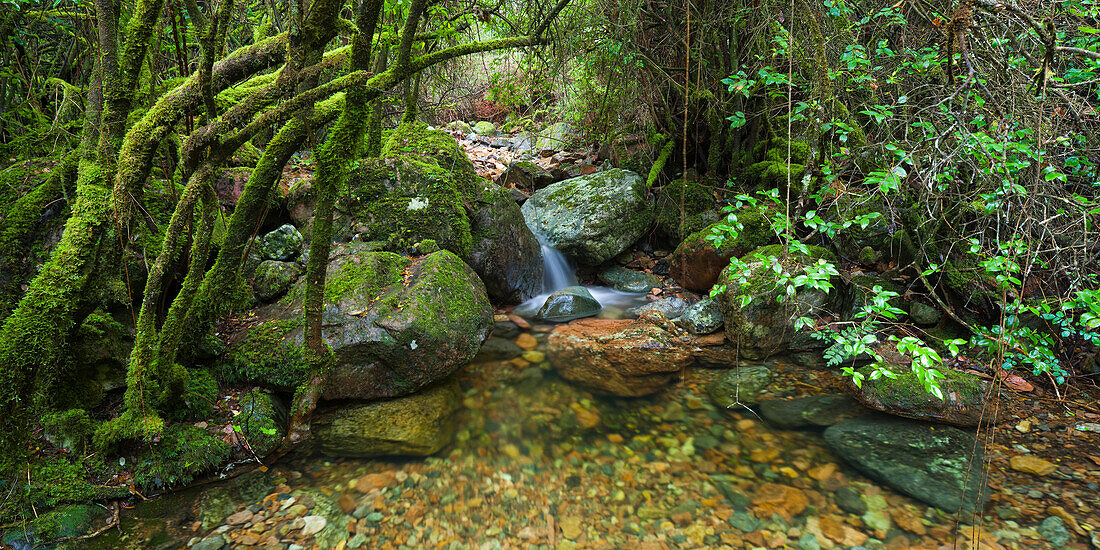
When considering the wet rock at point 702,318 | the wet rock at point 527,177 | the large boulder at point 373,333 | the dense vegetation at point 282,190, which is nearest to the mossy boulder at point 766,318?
the dense vegetation at point 282,190

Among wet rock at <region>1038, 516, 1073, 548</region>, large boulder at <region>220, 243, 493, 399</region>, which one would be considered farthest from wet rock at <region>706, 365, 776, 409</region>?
large boulder at <region>220, 243, 493, 399</region>

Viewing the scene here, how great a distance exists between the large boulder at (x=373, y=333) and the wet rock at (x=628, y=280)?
9.26ft

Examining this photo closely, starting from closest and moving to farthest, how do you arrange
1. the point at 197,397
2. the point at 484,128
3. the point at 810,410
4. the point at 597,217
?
the point at 197,397, the point at 810,410, the point at 597,217, the point at 484,128

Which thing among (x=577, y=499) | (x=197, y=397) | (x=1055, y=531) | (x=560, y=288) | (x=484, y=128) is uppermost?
(x=484, y=128)

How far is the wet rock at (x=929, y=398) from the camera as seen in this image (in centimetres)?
356

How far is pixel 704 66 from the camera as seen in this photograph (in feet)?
19.8

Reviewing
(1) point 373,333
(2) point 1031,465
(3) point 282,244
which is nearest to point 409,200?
(3) point 282,244

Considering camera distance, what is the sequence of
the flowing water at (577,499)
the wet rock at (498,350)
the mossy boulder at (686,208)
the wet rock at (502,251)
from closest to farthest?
the flowing water at (577,499) < the wet rock at (498,350) < the wet rock at (502,251) < the mossy boulder at (686,208)

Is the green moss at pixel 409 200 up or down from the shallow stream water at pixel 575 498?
up

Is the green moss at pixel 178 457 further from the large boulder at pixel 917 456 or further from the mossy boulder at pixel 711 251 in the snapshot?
the mossy boulder at pixel 711 251

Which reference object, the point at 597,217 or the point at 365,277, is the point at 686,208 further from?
the point at 365,277

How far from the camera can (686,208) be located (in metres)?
6.96

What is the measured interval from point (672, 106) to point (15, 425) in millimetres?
7152

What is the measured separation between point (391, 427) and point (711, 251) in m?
4.06
